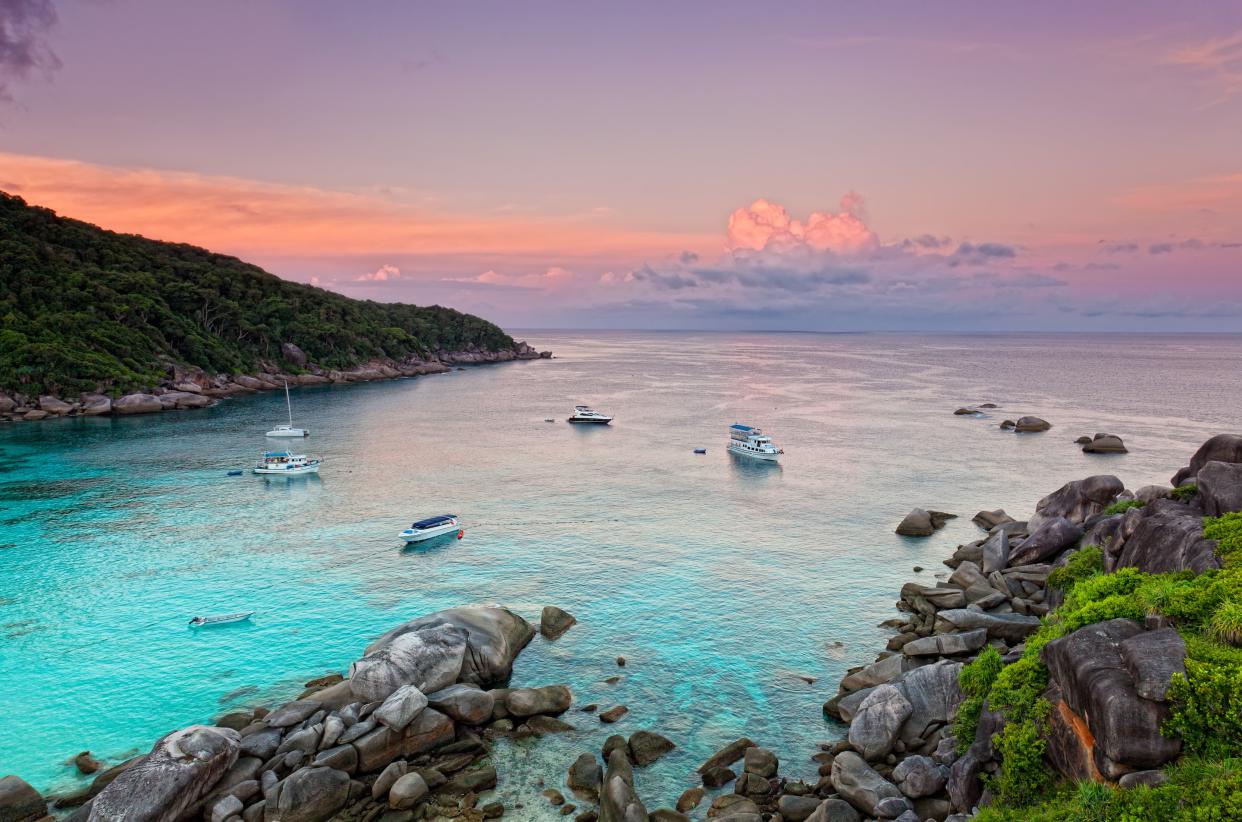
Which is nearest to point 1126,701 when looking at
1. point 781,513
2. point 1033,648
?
point 1033,648

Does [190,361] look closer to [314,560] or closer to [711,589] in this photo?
[314,560]

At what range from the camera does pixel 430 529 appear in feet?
198

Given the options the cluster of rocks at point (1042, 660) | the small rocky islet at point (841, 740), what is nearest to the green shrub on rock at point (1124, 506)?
the small rocky islet at point (841, 740)

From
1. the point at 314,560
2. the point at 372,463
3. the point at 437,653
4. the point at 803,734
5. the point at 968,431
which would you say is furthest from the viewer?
the point at 968,431

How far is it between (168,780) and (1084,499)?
53.3 meters

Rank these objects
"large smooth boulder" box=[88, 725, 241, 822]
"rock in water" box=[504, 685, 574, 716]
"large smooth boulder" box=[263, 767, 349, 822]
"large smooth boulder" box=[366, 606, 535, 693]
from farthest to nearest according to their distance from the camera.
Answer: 1. "large smooth boulder" box=[366, 606, 535, 693]
2. "rock in water" box=[504, 685, 574, 716]
3. "large smooth boulder" box=[263, 767, 349, 822]
4. "large smooth boulder" box=[88, 725, 241, 822]

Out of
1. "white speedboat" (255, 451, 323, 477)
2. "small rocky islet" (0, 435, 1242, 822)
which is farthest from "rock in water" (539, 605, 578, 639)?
"white speedboat" (255, 451, 323, 477)

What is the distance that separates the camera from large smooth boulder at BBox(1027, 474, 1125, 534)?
4500 cm

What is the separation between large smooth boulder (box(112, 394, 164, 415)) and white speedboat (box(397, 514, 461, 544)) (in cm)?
9583

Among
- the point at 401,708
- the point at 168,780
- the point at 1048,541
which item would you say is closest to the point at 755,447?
the point at 1048,541

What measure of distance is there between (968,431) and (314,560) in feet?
327

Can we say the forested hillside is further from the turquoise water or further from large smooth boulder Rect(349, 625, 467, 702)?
large smooth boulder Rect(349, 625, 467, 702)

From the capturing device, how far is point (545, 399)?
162 m

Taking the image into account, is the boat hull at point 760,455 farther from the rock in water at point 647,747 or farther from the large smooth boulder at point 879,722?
the rock in water at point 647,747
